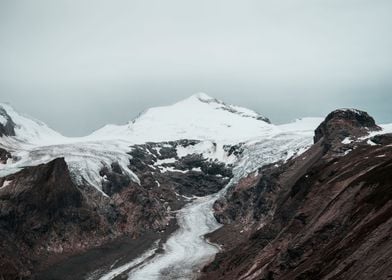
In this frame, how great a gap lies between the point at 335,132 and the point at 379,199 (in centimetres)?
8660

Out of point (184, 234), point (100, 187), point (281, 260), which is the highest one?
point (281, 260)

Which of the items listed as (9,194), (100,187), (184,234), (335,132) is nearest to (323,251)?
(335,132)

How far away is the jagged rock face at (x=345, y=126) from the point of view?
13275 centimetres

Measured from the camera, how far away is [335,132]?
13800cm

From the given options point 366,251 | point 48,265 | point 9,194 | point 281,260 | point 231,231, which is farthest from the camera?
point 231,231

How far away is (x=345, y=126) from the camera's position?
142 metres

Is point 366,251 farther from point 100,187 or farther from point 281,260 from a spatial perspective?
point 100,187

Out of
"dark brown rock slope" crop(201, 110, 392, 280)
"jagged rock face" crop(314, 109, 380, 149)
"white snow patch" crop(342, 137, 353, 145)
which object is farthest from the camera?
"jagged rock face" crop(314, 109, 380, 149)

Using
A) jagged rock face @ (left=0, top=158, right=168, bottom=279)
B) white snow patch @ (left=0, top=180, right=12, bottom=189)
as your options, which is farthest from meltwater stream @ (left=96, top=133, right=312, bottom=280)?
white snow patch @ (left=0, top=180, right=12, bottom=189)

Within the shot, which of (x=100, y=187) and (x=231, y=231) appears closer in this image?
Answer: (x=231, y=231)

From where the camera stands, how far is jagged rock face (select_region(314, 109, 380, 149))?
133 meters

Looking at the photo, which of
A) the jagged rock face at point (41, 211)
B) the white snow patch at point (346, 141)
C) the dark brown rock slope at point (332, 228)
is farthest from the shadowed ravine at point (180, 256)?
the white snow patch at point (346, 141)

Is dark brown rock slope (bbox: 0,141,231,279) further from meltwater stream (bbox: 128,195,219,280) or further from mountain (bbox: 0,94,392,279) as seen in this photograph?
meltwater stream (bbox: 128,195,219,280)

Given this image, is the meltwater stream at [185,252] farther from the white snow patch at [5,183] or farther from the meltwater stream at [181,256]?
the white snow patch at [5,183]
